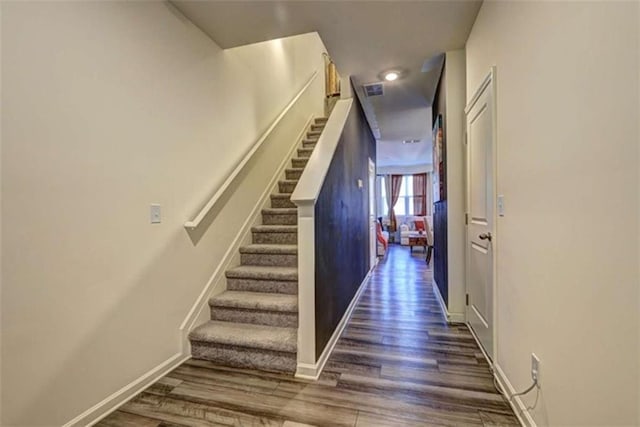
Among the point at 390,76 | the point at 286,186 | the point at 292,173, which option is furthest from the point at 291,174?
the point at 390,76

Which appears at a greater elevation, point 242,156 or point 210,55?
point 210,55

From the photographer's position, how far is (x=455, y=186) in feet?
9.11

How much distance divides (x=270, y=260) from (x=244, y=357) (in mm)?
886

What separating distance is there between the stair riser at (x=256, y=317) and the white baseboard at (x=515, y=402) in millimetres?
1299

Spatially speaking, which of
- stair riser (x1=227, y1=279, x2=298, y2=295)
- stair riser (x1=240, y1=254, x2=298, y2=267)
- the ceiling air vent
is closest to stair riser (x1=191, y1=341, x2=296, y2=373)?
stair riser (x1=227, y1=279, x2=298, y2=295)

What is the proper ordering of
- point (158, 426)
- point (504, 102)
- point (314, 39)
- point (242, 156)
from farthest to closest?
point (314, 39) → point (242, 156) → point (504, 102) → point (158, 426)

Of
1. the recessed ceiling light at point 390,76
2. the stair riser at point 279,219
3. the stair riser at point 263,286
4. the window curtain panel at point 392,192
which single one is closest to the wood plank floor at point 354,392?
the stair riser at point 263,286

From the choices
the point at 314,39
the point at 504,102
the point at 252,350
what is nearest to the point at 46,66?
the point at 252,350

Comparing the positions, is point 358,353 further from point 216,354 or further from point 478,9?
point 478,9

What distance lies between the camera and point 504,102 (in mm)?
1633

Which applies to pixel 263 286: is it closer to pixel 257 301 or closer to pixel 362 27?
pixel 257 301

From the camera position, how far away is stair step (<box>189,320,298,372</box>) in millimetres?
1948

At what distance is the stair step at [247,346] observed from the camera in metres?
1.95

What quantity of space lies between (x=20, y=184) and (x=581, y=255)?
83.8 inches
